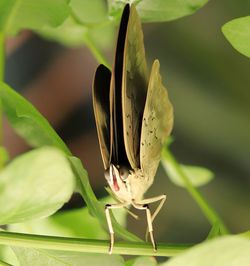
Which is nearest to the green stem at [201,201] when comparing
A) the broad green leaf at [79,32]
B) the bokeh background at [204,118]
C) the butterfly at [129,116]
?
the butterfly at [129,116]

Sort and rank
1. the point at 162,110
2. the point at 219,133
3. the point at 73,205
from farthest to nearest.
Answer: the point at 219,133
the point at 73,205
the point at 162,110

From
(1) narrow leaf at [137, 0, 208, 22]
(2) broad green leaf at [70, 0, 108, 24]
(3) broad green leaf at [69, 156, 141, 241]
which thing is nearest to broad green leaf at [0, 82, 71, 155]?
(3) broad green leaf at [69, 156, 141, 241]

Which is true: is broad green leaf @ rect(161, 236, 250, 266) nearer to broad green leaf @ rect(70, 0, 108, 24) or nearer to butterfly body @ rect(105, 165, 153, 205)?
butterfly body @ rect(105, 165, 153, 205)

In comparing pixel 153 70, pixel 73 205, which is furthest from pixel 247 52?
pixel 73 205

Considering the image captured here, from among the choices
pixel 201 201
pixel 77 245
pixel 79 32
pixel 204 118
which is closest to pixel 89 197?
pixel 77 245

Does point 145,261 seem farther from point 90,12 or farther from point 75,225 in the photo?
point 90,12

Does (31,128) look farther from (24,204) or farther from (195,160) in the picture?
(195,160)
